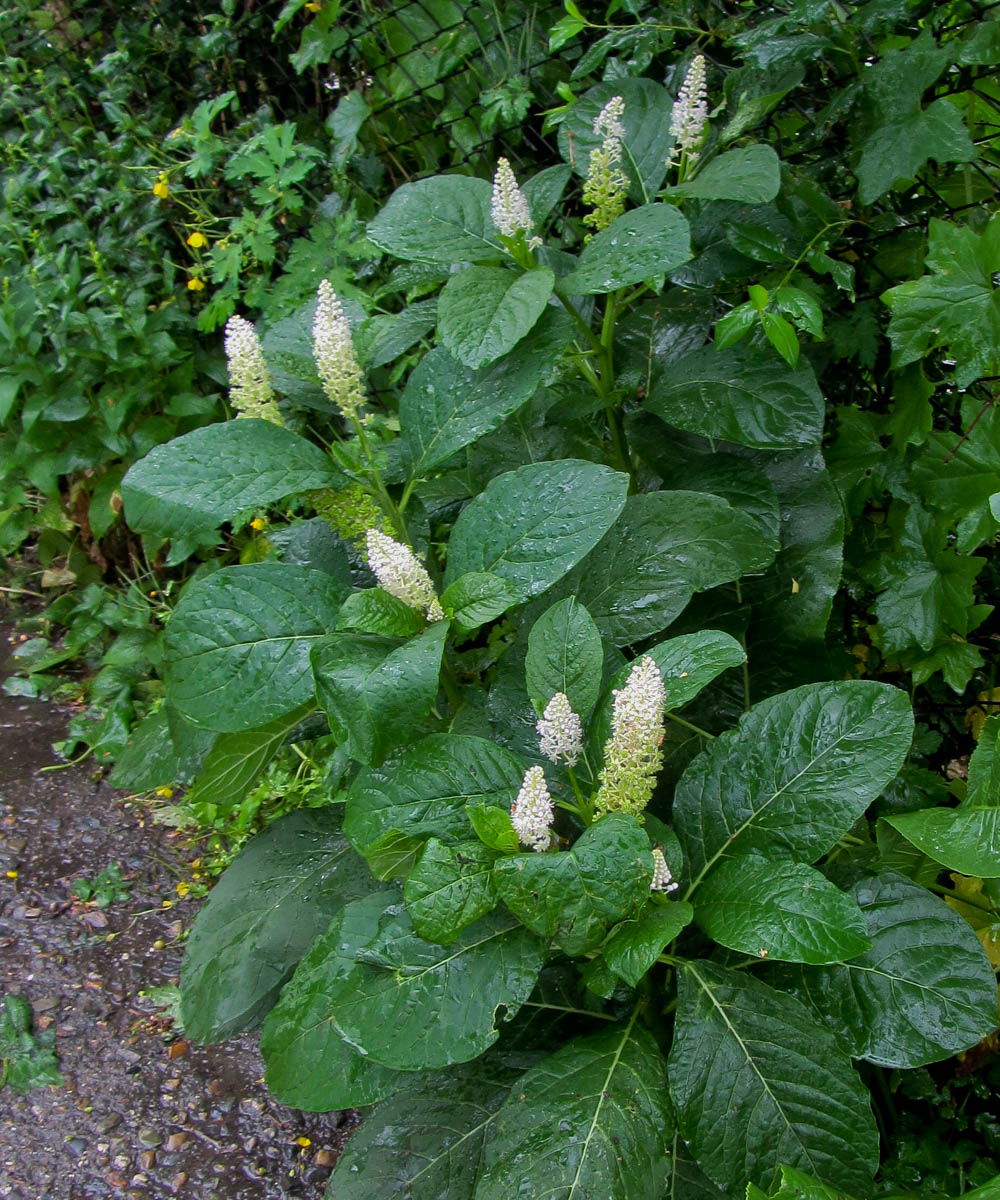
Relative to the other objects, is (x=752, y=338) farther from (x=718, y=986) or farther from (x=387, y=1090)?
(x=387, y=1090)

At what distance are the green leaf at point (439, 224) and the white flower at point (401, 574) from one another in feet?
1.59

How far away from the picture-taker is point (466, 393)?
152 centimetres

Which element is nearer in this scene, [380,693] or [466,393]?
[380,693]

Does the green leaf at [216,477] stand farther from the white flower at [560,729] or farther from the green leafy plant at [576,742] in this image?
the white flower at [560,729]

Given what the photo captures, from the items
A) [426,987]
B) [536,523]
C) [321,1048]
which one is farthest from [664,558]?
[321,1048]

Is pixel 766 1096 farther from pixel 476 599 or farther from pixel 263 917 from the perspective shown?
pixel 263 917

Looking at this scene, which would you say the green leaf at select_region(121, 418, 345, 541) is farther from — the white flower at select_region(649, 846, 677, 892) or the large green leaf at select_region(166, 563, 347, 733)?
the white flower at select_region(649, 846, 677, 892)

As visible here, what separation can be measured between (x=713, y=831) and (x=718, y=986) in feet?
0.69

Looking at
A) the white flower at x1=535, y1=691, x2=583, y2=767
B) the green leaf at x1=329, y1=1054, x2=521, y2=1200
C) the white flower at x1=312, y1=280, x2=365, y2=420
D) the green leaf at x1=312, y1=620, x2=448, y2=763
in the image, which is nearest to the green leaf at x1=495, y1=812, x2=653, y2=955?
the white flower at x1=535, y1=691, x2=583, y2=767

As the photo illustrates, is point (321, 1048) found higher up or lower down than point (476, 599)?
lower down

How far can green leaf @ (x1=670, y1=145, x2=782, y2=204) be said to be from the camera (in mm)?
1401

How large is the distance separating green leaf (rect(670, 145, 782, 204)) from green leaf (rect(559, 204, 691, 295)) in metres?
0.06

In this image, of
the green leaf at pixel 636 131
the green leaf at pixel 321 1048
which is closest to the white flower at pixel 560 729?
the green leaf at pixel 321 1048

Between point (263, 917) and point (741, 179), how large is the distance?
4.64ft
